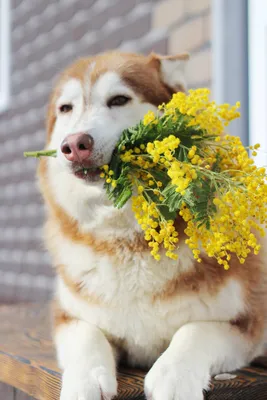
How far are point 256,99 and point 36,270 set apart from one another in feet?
5.38

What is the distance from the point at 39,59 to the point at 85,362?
7.64 ft

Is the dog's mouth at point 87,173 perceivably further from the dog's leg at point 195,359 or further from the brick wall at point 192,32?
the brick wall at point 192,32

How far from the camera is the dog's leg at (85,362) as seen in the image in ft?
2.67

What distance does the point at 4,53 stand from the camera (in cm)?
337

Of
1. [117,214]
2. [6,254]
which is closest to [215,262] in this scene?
[117,214]

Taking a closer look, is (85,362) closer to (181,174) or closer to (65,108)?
(181,174)

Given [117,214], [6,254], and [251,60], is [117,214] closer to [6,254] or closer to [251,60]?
[251,60]

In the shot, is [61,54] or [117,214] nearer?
[117,214]

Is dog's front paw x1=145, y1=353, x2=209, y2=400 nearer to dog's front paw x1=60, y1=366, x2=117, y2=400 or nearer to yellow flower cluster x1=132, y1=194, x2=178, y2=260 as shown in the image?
dog's front paw x1=60, y1=366, x2=117, y2=400

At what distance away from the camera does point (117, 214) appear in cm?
97

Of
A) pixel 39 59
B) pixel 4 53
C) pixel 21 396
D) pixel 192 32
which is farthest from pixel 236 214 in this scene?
pixel 4 53

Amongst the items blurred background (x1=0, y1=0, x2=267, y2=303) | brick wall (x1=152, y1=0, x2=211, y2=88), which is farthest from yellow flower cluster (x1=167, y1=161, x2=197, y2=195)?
brick wall (x1=152, y1=0, x2=211, y2=88)

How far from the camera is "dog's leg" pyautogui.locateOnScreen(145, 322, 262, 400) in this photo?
0.79 meters

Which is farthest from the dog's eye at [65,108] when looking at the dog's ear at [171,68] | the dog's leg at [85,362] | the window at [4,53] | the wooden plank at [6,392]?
the window at [4,53]
